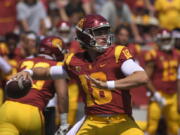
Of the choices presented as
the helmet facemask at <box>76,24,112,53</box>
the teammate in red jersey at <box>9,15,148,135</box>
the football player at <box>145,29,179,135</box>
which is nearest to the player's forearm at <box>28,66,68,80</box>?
the teammate in red jersey at <box>9,15,148,135</box>

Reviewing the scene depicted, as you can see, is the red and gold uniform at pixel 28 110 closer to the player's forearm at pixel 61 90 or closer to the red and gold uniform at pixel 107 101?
the player's forearm at pixel 61 90

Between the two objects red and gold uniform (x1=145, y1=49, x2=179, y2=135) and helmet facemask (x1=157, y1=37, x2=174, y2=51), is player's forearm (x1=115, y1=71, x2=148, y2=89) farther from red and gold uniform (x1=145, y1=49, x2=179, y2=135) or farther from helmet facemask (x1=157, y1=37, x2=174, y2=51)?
helmet facemask (x1=157, y1=37, x2=174, y2=51)

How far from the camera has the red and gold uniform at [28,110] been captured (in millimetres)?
5668

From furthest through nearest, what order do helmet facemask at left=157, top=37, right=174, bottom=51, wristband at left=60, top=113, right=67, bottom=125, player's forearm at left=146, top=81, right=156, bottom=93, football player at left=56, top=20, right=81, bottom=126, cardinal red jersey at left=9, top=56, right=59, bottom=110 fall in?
helmet facemask at left=157, top=37, right=174, bottom=51 → football player at left=56, top=20, right=81, bottom=126 → player's forearm at left=146, top=81, right=156, bottom=93 → wristband at left=60, top=113, right=67, bottom=125 → cardinal red jersey at left=9, top=56, right=59, bottom=110

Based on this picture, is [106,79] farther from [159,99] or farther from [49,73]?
[159,99]

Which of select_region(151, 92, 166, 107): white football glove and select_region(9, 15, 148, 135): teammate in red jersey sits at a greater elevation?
select_region(9, 15, 148, 135): teammate in red jersey

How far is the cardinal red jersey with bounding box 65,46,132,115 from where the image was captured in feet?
16.1

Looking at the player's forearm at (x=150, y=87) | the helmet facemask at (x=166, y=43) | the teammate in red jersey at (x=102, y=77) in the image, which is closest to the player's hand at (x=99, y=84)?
the teammate in red jersey at (x=102, y=77)

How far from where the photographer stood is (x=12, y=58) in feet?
31.2

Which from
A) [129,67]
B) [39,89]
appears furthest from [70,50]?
[129,67]

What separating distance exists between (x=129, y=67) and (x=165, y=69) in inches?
169

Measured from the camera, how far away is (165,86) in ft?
29.3

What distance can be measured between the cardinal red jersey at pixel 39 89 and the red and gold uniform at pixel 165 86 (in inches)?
119

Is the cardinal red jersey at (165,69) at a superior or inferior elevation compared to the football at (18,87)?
inferior
